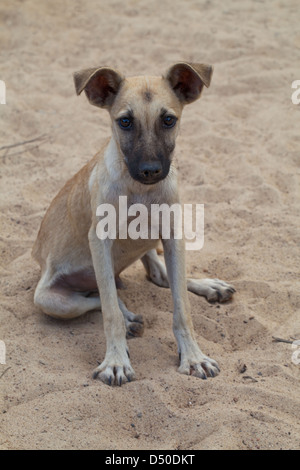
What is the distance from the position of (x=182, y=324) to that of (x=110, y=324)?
478 millimetres

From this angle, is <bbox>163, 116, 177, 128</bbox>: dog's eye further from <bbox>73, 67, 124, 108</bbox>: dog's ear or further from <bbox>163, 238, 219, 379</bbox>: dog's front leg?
<bbox>163, 238, 219, 379</bbox>: dog's front leg

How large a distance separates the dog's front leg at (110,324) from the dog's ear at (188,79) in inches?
43.3

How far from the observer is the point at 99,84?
13.2 ft

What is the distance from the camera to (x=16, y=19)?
899 cm

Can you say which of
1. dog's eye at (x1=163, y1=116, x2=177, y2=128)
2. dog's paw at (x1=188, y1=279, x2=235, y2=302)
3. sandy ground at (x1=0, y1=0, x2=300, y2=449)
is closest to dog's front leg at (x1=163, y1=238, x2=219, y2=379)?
sandy ground at (x1=0, y1=0, x2=300, y2=449)

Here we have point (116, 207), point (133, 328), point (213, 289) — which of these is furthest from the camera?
point (213, 289)

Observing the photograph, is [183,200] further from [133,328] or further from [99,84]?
[99,84]

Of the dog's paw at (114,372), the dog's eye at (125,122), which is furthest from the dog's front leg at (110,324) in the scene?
the dog's eye at (125,122)

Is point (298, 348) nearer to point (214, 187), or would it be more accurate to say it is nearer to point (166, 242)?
point (166, 242)

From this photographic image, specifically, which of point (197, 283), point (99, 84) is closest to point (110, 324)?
point (197, 283)

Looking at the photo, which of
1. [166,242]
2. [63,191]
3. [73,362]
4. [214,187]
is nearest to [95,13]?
[214,187]

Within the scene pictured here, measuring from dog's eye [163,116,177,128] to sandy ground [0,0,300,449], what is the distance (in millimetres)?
1457

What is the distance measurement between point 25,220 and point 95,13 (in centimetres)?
499

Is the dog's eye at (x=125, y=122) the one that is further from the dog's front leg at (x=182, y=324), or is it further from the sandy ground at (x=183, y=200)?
the sandy ground at (x=183, y=200)
